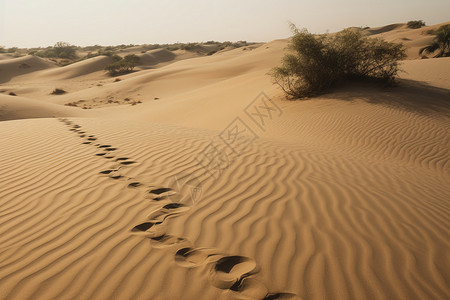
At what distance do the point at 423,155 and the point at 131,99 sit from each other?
18.7m

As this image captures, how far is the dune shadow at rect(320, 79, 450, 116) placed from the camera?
8797 mm

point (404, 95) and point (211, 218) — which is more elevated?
point (404, 95)

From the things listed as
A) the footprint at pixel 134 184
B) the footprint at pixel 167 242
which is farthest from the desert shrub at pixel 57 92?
the footprint at pixel 167 242

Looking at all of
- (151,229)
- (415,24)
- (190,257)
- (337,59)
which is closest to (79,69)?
(337,59)

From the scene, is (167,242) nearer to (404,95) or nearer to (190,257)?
(190,257)

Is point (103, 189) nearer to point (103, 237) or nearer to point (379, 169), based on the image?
point (103, 237)

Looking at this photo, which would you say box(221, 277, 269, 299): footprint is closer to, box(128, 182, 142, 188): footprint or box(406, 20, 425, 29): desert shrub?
box(128, 182, 142, 188): footprint

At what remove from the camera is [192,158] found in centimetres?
454

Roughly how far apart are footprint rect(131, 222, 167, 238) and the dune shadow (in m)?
9.17

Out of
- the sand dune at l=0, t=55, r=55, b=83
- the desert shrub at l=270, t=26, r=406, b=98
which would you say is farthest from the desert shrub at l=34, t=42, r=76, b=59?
the desert shrub at l=270, t=26, r=406, b=98

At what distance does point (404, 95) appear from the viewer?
31.8ft

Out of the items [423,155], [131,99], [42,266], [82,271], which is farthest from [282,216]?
[131,99]

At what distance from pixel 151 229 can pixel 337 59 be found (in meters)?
11.2

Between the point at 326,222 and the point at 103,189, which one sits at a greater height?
the point at 103,189
